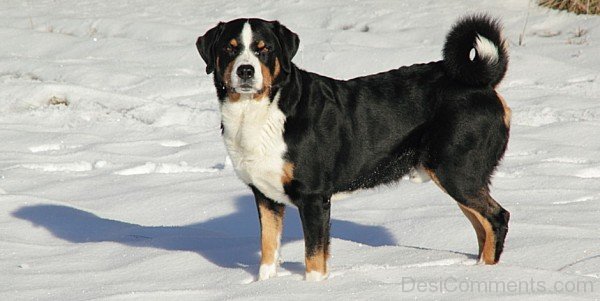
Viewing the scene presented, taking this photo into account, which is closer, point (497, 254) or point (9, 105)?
point (497, 254)

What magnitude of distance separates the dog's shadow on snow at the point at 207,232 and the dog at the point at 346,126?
1.90 ft

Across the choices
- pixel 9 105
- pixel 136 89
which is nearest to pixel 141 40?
pixel 136 89

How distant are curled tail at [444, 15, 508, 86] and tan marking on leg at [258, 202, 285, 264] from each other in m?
1.24

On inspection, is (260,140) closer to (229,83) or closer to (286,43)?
(229,83)

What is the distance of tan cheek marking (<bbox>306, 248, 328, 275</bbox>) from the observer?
196 inches

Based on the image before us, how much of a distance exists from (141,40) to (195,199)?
17.6 ft

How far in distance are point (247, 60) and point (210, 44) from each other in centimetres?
43

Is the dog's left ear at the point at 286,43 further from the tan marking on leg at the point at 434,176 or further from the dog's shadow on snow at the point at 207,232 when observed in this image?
the dog's shadow on snow at the point at 207,232

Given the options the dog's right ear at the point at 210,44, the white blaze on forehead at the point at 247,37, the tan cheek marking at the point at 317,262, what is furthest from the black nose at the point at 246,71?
the tan cheek marking at the point at 317,262

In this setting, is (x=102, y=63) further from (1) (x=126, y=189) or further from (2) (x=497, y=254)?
(2) (x=497, y=254)

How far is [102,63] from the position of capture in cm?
1112

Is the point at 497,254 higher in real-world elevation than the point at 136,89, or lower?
higher

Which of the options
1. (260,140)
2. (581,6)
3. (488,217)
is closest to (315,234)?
(260,140)

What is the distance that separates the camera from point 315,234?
499cm
